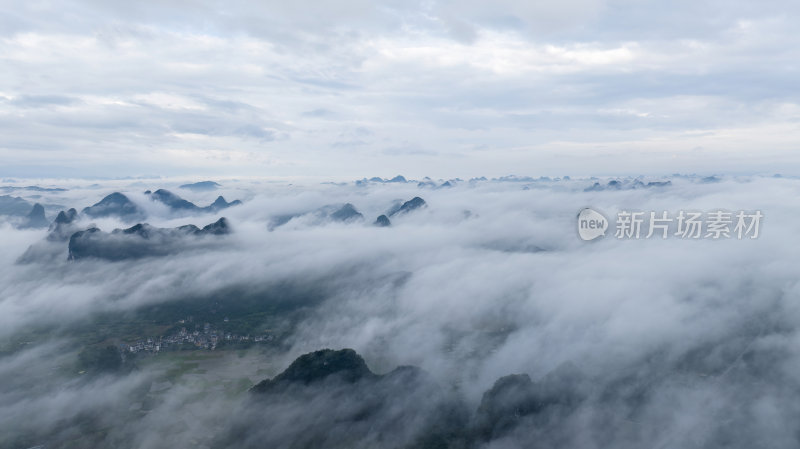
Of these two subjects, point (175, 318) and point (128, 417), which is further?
point (175, 318)

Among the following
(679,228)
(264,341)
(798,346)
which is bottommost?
(264,341)

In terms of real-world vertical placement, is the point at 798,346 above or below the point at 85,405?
above

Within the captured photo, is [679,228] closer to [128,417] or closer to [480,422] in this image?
[480,422]

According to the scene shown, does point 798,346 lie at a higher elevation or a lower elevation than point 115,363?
higher

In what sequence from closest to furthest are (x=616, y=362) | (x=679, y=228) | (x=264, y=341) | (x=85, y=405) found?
1. (x=679, y=228)
2. (x=85, y=405)
3. (x=616, y=362)
4. (x=264, y=341)

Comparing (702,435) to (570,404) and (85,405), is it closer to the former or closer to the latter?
(570,404)

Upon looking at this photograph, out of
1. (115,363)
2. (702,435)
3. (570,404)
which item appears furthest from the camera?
(115,363)

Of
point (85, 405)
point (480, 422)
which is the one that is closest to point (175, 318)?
point (85, 405)

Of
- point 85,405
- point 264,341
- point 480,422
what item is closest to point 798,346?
point 480,422

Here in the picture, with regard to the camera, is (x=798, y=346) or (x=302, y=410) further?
(x=798, y=346)
